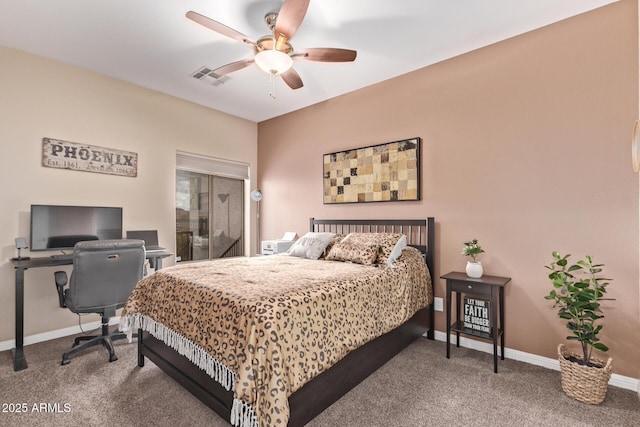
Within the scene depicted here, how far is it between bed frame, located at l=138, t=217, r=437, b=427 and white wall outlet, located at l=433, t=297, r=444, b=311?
0.16 feet

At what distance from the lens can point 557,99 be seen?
2.52 meters

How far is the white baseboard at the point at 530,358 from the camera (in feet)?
7.23

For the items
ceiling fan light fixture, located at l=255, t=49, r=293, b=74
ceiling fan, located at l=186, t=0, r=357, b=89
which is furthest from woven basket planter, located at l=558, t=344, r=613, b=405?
ceiling fan light fixture, located at l=255, t=49, r=293, b=74

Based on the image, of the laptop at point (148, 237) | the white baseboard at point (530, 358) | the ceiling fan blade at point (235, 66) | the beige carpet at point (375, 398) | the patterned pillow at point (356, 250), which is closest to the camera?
the beige carpet at point (375, 398)

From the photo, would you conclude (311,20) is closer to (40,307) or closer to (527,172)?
(527,172)

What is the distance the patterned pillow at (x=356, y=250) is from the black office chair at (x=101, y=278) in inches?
71.3

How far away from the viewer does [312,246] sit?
130 inches

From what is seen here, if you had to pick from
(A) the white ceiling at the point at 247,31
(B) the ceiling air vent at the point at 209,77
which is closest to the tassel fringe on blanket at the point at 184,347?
(A) the white ceiling at the point at 247,31

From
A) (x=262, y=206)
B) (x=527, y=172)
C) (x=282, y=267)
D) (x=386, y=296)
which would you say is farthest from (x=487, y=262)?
(x=262, y=206)

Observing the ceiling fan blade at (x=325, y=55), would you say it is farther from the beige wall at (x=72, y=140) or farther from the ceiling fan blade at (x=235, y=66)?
the beige wall at (x=72, y=140)

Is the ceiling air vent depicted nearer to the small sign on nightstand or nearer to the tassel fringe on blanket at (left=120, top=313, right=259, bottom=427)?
the tassel fringe on blanket at (left=120, top=313, right=259, bottom=427)

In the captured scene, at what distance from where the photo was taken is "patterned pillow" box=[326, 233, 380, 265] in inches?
112

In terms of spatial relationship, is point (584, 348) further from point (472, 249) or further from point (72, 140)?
point (72, 140)

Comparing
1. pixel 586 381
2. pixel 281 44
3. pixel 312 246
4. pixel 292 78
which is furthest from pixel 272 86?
pixel 586 381
